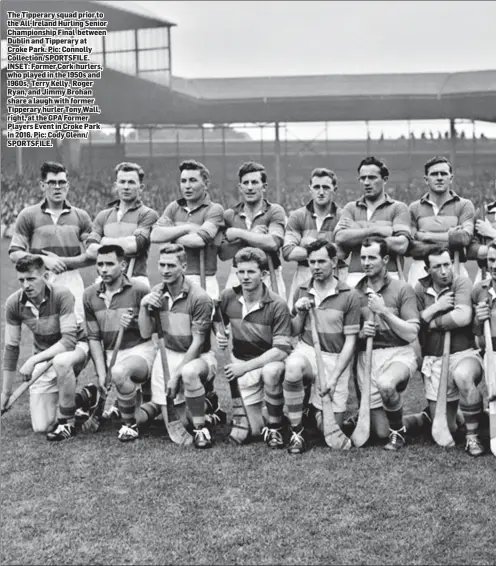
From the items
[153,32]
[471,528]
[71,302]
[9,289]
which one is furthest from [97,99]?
[471,528]

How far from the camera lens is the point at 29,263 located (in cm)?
538

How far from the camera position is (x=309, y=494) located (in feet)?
13.6

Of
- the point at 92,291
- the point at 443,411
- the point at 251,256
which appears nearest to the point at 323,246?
the point at 251,256

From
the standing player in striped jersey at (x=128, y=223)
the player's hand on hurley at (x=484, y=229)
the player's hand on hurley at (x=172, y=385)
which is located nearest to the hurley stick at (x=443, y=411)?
the player's hand on hurley at (x=484, y=229)

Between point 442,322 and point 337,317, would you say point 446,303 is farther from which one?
point 337,317

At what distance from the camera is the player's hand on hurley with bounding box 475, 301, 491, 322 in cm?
482

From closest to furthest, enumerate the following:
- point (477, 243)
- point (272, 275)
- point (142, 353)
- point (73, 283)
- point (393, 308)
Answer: point (393, 308)
point (142, 353)
point (477, 243)
point (272, 275)
point (73, 283)

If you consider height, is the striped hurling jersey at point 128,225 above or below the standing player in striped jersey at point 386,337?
above

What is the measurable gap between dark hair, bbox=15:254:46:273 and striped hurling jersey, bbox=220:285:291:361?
1.40 metres

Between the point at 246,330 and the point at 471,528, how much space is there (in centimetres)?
210

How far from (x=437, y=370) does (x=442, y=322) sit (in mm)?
351

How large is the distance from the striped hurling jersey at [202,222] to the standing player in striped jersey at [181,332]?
50cm

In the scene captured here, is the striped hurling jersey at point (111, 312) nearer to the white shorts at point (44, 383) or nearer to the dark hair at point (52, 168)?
the white shorts at point (44, 383)

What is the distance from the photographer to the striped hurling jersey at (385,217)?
17.9 feet
